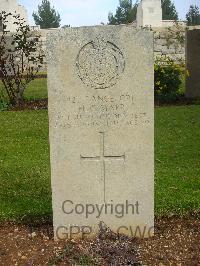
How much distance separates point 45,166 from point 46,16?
6049 cm

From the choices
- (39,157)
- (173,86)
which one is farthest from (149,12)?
(39,157)

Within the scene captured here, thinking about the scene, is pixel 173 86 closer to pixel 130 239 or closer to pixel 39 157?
pixel 39 157

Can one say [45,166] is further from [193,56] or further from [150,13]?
[150,13]

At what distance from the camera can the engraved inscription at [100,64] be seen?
136 inches

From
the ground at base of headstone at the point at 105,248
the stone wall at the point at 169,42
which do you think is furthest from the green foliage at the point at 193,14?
the ground at base of headstone at the point at 105,248

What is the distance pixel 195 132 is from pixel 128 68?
4.27m

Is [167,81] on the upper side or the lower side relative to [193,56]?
lower

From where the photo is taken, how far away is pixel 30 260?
3.51 metres

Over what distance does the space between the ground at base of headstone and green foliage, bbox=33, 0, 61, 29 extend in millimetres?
59710

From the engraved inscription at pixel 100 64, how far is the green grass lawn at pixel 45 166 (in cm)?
144

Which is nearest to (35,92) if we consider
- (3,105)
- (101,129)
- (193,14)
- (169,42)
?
(3,105)

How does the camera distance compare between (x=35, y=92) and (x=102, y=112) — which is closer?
(x=102, y=112)

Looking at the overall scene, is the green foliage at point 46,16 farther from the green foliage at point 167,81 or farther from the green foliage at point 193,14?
the green foliage at point 167,81

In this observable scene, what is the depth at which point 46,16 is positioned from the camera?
63.9 m
